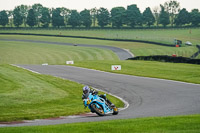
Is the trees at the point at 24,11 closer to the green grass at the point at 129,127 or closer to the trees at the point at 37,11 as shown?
the trees at the point at 37,11

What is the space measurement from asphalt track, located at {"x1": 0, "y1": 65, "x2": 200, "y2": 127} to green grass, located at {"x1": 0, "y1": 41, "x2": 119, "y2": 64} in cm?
3469

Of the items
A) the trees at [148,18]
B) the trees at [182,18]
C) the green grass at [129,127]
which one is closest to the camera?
the green grass at [129,127]

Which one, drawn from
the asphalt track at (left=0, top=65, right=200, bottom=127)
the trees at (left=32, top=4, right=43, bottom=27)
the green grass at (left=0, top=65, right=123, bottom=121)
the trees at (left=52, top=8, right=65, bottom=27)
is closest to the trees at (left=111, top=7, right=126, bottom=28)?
the trees at (left=52, top=8, right=65, bottom=27)

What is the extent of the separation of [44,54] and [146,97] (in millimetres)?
54753

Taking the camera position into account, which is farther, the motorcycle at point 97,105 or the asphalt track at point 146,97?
the motorcycle at point 97,105

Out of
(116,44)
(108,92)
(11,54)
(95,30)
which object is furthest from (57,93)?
(95,30)

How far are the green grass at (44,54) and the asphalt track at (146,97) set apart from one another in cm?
3469

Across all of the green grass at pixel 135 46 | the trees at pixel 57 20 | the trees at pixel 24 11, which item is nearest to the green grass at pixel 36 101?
the green grass at pixel 135 46

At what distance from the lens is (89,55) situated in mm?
70750

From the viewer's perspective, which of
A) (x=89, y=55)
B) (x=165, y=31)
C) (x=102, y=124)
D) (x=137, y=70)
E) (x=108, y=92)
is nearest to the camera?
(x=102, y=124)

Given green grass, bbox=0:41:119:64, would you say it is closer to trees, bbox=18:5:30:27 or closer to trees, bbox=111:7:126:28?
trees, bbox=111:7:126:28

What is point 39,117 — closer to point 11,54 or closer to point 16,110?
point 16,110

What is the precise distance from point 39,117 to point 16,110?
155 cm

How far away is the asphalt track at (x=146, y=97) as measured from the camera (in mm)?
14648
